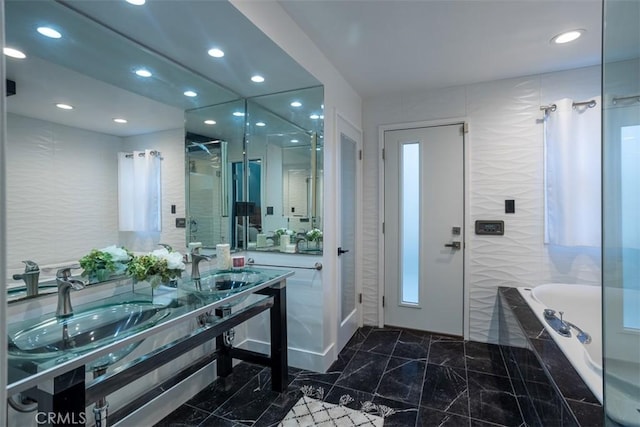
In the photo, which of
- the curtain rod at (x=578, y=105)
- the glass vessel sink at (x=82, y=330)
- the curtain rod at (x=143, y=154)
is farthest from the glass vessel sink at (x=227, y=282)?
the curtain rod at (x=578, y=105)

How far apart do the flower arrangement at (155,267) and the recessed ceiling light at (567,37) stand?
9.42 ft

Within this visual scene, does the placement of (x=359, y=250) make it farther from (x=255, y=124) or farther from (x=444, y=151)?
(x=255, y=124)

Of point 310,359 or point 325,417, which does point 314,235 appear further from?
point 325,417

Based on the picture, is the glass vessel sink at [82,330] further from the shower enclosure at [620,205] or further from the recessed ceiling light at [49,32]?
the shower enclosure at [620,205]

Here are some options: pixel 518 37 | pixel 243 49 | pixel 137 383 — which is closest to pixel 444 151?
pixel 518 37

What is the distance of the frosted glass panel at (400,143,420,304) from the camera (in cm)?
307

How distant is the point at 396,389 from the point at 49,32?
283 cm

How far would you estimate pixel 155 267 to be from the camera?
1.56 metres

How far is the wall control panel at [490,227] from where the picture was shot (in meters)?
2.77

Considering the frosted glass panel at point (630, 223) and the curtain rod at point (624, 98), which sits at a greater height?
the curtain rod at point (624, 98)

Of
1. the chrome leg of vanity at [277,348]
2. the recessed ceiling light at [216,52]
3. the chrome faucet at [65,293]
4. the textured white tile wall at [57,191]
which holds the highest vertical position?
the recessed ceiling light at [216,52]

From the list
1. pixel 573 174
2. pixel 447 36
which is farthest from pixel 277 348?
pixel 573 174

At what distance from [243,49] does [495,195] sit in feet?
8.10

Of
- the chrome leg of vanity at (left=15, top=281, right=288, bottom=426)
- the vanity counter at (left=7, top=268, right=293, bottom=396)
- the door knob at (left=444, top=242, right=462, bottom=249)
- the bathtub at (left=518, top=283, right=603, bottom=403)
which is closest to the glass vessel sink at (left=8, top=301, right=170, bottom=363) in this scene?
the vanity counter at (left=7, top=268, right=293, bottom=396)
